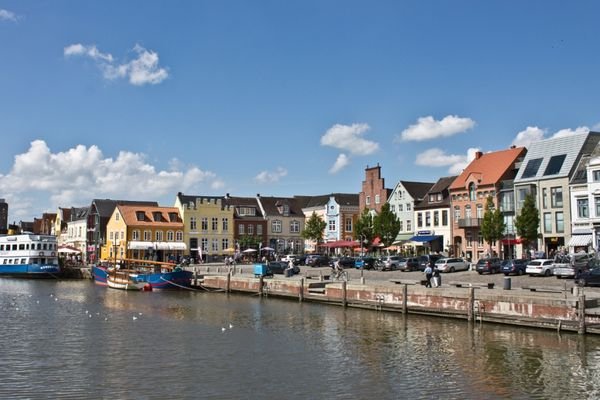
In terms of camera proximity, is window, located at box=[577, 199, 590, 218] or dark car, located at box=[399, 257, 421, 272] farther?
dark car, located at box=[399, 257, 421, 272]

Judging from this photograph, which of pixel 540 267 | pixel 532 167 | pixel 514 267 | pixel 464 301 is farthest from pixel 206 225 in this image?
pixel 464 301

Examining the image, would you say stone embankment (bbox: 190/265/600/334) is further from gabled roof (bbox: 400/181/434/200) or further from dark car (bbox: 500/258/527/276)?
gabled roof (bbox: 400/181/434/200)

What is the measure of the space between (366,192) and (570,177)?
120 ft

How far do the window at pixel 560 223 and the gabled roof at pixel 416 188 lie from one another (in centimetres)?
2404

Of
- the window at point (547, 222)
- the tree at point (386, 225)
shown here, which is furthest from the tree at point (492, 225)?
the tree at point (386, 225)

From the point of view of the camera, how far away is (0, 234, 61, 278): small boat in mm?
81875

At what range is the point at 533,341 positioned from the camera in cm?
2902

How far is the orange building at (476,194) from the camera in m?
75.7

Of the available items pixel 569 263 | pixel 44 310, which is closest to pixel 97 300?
pixel 44 310

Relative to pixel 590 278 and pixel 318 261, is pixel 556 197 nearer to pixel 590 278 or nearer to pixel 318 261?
pixel 318 261

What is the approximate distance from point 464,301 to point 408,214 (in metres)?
53.7

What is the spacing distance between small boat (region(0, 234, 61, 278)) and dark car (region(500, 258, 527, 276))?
55887mm

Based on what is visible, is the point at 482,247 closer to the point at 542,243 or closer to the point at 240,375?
the point at 542,243

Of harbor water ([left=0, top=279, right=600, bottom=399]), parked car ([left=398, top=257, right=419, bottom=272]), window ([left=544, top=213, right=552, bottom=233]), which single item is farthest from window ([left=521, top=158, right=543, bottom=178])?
harbor water ([left=0, top=279, right=600, bottom=399])
